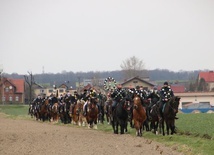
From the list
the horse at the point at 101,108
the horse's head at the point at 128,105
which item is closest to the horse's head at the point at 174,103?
the horse's head at the point at 128,105

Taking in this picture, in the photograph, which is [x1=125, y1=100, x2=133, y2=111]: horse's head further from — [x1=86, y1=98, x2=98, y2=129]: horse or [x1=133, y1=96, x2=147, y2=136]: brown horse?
[x1=86, y1=98, x2=98, y2=129]: horse

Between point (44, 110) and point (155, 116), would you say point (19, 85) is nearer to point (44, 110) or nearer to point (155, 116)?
point (44, 110)

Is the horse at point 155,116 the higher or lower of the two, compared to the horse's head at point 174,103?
lower

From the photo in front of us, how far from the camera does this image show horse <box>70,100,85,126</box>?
1599 inches

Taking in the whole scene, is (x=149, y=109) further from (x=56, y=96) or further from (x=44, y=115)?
(x=44, y=115)

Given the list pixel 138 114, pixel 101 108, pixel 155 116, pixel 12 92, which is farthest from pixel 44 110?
pixel 12 92

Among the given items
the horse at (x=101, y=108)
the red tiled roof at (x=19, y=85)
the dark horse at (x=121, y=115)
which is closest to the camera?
the dark horse at (x=121, y=115)

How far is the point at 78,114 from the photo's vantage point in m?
41.4

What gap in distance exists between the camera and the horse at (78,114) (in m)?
40.6

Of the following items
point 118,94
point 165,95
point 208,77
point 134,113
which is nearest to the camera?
point 165,95

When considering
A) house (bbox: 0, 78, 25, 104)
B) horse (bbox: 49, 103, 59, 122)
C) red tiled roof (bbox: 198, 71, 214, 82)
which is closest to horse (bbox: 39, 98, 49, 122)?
horse (bbox: 49, 103, 59, 122)

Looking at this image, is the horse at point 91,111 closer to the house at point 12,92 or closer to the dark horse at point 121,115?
the dark horse at point 121,115

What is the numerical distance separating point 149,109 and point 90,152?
10.7 meters

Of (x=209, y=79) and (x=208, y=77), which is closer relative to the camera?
(x=209, y=79)
